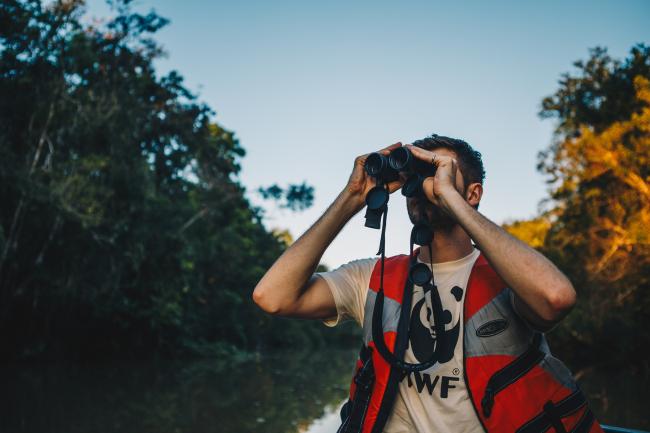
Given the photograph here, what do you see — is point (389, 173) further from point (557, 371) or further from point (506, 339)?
point (557, 371)

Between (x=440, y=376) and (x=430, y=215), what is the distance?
1.85 feet

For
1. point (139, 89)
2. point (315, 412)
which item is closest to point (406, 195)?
point (315, 412)

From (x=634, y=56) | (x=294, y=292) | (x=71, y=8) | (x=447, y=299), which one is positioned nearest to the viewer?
(x=447, y=299)

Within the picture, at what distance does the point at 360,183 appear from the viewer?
215 cm

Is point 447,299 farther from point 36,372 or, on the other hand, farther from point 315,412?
point 36,372

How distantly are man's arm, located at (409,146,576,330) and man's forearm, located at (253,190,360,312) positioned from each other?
0.44 meters

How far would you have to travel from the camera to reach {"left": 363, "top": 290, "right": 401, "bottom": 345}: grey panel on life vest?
1.94 metres

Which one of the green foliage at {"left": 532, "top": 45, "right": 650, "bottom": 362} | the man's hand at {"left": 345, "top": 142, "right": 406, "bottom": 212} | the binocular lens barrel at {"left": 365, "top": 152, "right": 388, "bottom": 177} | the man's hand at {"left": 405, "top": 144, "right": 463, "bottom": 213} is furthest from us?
the green foliage at {"left": 532, "top": 45, "right": 650, "bottom": 362}

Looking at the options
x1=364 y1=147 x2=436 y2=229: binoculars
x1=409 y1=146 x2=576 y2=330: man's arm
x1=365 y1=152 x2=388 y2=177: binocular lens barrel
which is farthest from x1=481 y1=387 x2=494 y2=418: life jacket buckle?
x1=365 y1=152 x2=388 y2=177: binocular lens barrel

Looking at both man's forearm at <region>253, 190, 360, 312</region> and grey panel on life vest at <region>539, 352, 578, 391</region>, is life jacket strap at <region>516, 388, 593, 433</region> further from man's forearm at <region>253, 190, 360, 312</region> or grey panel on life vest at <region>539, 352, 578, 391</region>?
man's forearm at <region>253, 190, 360, 312</region>

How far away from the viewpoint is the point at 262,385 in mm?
10750

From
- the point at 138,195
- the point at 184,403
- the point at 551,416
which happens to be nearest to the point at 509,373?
the point at 551,416

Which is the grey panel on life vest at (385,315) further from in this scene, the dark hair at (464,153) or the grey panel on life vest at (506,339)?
the dark hair at (464,153)

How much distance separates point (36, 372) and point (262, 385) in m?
5.37
